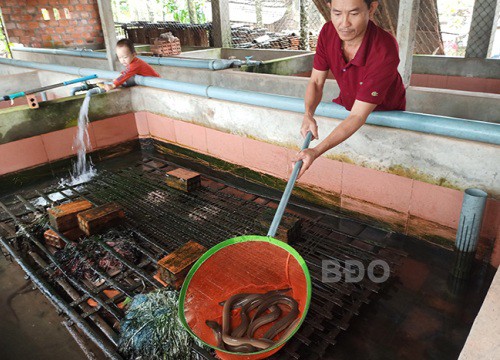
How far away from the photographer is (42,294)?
3150 millimetres

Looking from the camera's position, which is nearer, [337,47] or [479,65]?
[337,47]

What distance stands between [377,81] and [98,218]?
3.07 m

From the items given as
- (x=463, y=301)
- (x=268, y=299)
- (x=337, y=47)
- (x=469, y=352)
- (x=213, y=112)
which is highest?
(x=337, y=47)

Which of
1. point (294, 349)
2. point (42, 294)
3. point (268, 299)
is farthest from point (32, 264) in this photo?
point (294, 349)

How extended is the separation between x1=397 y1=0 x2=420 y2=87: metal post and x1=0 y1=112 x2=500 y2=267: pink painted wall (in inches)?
45.0

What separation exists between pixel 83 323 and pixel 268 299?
1.46 meters

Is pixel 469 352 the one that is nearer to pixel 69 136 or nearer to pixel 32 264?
pixel 32 264

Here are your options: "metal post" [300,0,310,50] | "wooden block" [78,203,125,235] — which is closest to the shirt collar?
"wooden block" [78,203,125,235]

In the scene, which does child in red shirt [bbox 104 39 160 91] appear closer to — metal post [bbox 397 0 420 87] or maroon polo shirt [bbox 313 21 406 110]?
maroon polo shirt [bbox 313 21 406 110]

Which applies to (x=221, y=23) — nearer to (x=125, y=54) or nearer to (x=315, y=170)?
(x=125, y=54)

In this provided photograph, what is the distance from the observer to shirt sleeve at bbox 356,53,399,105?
251cm

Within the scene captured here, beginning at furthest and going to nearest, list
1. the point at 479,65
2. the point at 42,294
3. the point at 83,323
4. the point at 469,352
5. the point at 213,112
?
Result: the point at 479,65
the point at 213,112
the point at 42,294
the point at 83,323
the point at 469,352

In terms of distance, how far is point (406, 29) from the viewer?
3506mm

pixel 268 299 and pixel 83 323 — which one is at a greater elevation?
pixel 268 299
